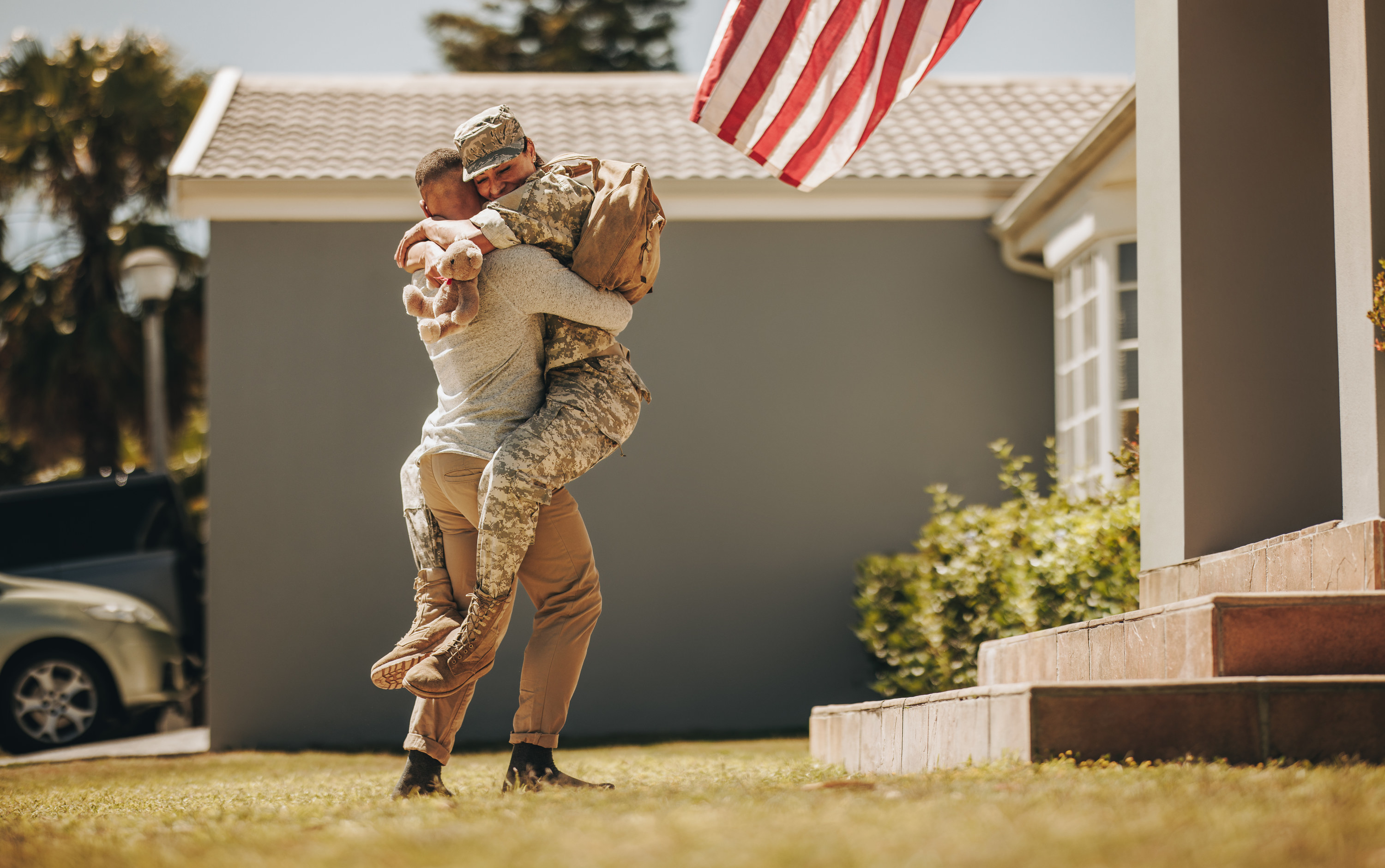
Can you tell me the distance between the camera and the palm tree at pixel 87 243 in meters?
17.2

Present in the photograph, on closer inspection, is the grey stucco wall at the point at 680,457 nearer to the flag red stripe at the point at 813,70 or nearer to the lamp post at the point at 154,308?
the lamp post at the point at 154,308

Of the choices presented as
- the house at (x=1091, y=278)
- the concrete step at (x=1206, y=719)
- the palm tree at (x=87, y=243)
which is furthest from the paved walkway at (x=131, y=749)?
the palm tree at (x=87, y=243)

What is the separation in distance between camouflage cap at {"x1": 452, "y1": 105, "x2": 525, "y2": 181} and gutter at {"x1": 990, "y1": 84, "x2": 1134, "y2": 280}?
420 centimetres

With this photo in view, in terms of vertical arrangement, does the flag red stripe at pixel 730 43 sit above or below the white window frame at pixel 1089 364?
above

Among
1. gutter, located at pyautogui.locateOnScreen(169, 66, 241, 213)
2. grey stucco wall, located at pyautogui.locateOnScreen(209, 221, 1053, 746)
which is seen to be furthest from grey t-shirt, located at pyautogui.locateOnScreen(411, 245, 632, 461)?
gutter, located at pyautogui.locateOnScreen(169, 66, 241, 213)

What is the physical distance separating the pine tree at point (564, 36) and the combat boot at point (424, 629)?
27.0 meters

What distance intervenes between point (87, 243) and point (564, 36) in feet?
47.0

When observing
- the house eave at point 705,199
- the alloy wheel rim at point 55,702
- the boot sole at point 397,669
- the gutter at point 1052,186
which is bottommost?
the alloy wheel rim at point 55,702

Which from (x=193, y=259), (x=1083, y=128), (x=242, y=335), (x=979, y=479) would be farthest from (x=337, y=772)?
(x=193, y=259)

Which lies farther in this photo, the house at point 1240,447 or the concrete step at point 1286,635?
the concrete step at point 1286,635

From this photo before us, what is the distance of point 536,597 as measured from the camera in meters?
3.75

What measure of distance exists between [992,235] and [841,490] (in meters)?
2.31

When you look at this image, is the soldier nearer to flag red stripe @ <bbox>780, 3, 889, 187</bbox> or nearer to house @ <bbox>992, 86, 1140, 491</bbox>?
flag red stripe @ <bbox>780, 3, 889, 187</bbox>

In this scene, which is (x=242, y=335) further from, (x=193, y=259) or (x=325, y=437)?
(x=193, y=259)
